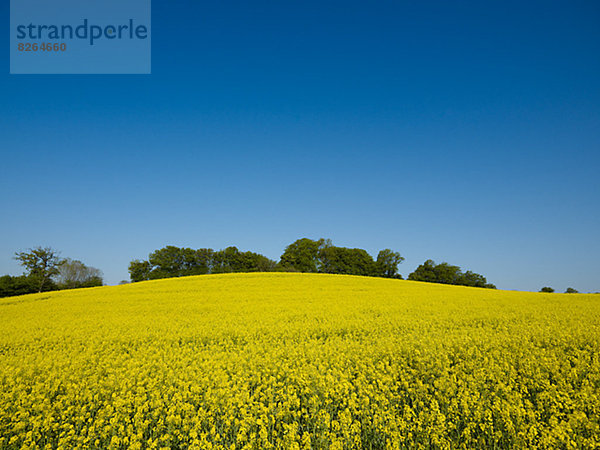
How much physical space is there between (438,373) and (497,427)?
5.93 feet

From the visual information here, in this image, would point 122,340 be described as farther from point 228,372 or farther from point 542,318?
point 542,318

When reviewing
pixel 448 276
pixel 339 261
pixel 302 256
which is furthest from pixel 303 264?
pixel 448 276

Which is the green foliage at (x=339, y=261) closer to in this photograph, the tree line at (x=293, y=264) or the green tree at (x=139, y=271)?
the tree line at (x=293, y=264)

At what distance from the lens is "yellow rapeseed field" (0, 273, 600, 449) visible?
4168mm

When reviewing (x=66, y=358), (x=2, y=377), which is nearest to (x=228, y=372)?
(x=66, y=358)

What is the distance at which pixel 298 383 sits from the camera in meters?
5.62

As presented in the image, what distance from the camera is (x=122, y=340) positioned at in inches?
365

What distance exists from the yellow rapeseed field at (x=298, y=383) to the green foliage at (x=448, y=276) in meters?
56.9

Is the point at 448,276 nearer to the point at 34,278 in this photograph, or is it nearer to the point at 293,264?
the point at 293,264

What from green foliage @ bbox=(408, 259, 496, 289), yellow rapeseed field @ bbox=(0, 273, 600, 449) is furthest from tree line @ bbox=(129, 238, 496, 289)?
yellow rapeseed field @ bbox=(0, 273, 600, 449)

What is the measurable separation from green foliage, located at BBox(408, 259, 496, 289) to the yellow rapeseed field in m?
56.9

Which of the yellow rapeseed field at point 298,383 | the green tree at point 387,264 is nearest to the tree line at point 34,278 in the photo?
the yellow rapeseed field at point 298,383

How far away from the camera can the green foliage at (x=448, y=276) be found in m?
64.9

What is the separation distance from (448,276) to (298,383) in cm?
6838
